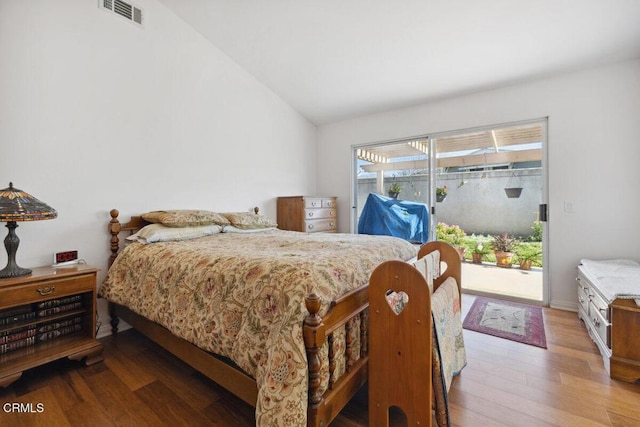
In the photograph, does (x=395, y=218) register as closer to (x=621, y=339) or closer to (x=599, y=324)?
(x=599, y=324)

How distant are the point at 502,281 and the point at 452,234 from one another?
0.81 m

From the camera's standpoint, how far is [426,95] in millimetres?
3562

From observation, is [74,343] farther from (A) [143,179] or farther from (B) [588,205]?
(B) [588,205]

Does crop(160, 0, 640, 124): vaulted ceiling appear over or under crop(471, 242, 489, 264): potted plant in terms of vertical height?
over

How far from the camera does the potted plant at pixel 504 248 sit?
135 inches

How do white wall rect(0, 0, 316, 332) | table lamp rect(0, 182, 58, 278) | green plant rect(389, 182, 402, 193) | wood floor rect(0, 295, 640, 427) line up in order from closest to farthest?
wood floor rect(0, 295, 640, 427), table lamp rect(0, 182, 58, 278), white wall rect(0, 0, 316, 332), green plant rect(389, 182, 402, 193)

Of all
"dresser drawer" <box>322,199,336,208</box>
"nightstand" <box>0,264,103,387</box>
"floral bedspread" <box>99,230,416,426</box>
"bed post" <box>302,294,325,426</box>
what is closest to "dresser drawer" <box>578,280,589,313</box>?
"floral bedspread" <box>99,230,416,426</box>

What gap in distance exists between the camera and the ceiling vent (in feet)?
8.08

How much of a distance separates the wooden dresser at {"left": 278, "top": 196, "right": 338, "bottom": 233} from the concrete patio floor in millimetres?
2038

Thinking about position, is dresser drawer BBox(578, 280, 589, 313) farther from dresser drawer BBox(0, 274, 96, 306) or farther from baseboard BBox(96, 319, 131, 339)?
baseboard BBox(96, 319, 131, 339)

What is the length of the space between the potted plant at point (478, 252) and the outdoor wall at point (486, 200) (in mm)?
214

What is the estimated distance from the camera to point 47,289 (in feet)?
5.81

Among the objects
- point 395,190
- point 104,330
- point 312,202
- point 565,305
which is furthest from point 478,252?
point 104,330

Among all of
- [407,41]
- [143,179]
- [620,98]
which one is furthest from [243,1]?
[620,98]
